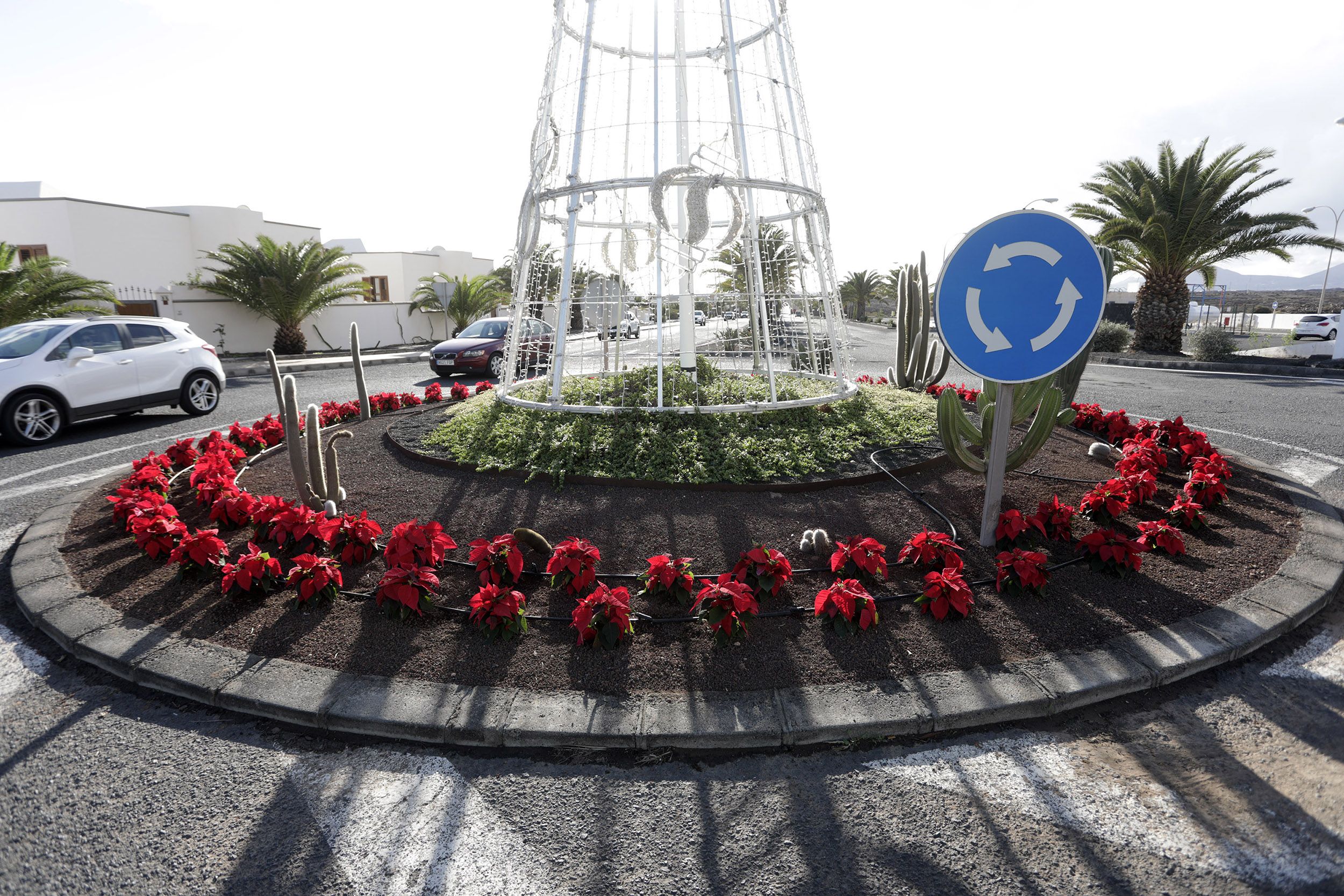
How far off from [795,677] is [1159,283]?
22.7 m

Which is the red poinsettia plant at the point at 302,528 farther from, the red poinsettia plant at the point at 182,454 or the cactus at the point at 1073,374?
the cactus at the point at 1073,374

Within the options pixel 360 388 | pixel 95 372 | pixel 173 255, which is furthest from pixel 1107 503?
pixel 173 255

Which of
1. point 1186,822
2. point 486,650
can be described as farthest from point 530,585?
point 1186,822

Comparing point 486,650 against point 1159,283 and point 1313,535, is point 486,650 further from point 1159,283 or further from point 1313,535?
point 1159,283

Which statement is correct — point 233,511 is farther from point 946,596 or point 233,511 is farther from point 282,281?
point 282,281

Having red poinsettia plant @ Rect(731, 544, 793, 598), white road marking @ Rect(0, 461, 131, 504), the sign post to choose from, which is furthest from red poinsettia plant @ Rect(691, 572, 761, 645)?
white road marking @ Rect(0, 461, 131, 504)

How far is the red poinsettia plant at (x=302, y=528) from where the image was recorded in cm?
377

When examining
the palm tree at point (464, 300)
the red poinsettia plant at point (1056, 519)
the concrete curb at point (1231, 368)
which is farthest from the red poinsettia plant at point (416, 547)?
the palm tree at point (464, 300)

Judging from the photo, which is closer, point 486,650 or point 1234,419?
point 486,650

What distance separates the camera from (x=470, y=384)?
558 inches

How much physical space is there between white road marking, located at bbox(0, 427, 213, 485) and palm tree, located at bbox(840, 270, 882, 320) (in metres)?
48.7

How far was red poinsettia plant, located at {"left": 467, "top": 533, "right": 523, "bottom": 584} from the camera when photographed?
3.33m

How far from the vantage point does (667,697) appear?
261cm

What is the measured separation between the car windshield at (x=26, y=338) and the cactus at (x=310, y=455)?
6411 mm
